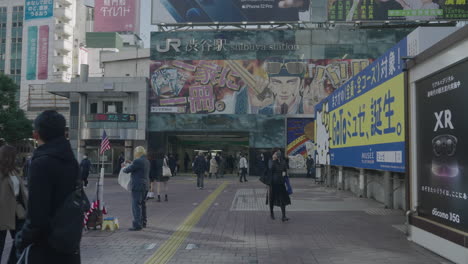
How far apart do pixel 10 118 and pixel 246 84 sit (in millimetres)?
21546

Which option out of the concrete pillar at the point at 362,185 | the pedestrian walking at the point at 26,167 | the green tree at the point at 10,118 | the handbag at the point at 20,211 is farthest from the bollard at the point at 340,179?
the green tree at the point at 10,118

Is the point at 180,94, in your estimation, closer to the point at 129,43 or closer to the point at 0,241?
the point at 129,43

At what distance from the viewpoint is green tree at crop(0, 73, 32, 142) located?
126ft

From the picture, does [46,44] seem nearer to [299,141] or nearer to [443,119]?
[299,141]

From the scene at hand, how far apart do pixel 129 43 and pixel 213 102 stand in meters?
25.0

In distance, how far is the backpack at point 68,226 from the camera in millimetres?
2895

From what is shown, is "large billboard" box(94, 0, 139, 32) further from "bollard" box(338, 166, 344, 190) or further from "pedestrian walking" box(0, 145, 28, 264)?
"pedestrian walking" box(0, 145, 28, 264)

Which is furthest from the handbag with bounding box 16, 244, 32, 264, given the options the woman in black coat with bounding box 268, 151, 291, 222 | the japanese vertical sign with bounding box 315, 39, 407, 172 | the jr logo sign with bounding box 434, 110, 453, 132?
the japanese vertical sign with bounding box 315, 39, 407, 172

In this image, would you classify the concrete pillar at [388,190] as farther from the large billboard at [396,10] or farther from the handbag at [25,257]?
the large billboard at [396,10]

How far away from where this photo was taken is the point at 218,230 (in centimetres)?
879

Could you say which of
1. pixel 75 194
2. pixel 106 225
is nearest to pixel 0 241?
pixel 75 194

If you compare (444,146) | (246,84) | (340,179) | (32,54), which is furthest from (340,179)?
(32,54)

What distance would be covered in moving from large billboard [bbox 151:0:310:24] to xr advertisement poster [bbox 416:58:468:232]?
28064 mm

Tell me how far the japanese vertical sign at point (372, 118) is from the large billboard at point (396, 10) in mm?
17628
